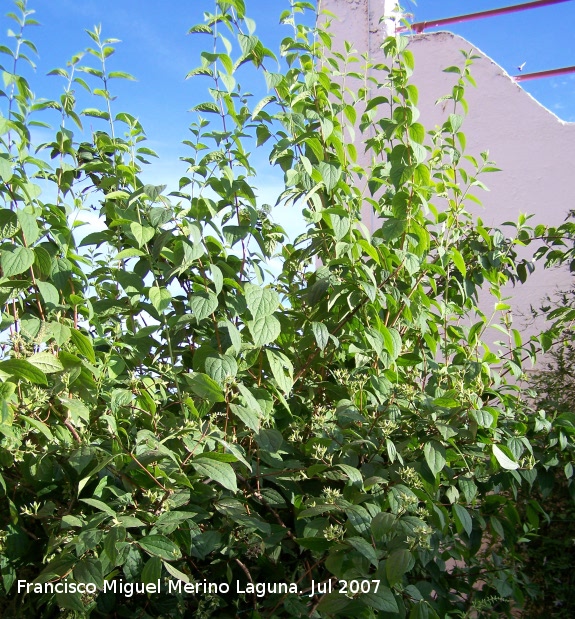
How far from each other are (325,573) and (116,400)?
0.72 meters

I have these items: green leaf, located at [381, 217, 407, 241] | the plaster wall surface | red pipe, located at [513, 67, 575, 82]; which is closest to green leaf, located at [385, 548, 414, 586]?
green leaf, located at [381, 217, 407, 241]

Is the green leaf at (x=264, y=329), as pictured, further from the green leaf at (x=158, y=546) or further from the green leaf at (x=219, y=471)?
the green leaf at (x=158, y=546)

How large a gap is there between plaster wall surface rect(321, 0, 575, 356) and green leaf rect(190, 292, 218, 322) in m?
2.34

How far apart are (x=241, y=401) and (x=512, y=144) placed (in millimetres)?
2738

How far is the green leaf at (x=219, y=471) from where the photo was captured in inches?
52.8

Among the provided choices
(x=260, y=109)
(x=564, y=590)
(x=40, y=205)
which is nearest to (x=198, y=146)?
(x=260, y=109)

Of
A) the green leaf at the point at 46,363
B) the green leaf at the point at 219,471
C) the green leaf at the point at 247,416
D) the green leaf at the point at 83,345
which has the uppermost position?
the green leaf at the point at 83,345

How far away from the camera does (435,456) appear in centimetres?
161

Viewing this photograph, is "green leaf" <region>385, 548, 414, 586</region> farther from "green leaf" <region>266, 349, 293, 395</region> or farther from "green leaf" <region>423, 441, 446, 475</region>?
"green leaf" <region>266, 349, 293, 395</region>

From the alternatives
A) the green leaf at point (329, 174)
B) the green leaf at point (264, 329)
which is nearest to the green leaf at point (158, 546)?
the green leaf at point (264, 329)

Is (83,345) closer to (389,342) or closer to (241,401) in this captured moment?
(241,401)

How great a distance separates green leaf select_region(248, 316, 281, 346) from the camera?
59.7 inches

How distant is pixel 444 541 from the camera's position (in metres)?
1.97

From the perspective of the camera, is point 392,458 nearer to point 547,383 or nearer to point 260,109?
point 260,109
